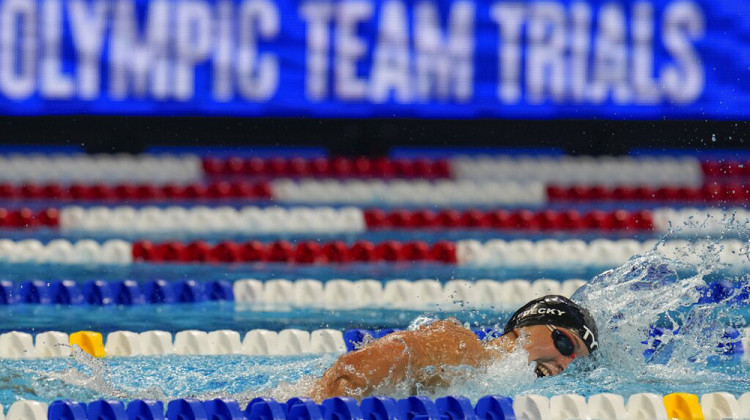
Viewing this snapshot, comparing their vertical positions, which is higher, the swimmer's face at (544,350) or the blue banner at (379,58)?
the blue banner at (379,58)

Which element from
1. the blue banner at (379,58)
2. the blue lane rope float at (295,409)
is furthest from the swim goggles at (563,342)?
the blue banner at (379,58)

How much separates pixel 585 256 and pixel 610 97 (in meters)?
2.72

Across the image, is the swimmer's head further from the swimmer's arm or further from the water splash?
the swimmer's arm

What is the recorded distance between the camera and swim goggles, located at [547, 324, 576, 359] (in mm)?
3869

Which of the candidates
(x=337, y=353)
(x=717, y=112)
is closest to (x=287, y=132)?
(x=717, y=112)

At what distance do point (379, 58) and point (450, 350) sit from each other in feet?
18.7

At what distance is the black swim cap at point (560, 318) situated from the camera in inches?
155

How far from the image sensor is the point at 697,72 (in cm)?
936

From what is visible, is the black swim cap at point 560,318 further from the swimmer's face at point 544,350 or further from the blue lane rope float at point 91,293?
the blue lane rope float at point 91,293

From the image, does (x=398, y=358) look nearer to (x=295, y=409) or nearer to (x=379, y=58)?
(x=295, y=409)

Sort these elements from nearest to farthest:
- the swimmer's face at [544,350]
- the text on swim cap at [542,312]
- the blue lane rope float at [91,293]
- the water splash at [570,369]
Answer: the water splash at [570,369]
the swimmer's face at [544,350]
the text on swim cap at [542,312]
the blue lane rope float at [91,293]

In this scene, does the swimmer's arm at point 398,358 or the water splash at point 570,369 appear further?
the water splash at point 570,369

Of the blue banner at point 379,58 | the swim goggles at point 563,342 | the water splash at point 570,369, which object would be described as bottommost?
the water splash at point 570,369

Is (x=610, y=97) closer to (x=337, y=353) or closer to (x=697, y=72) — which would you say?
(x=697, y=72)
